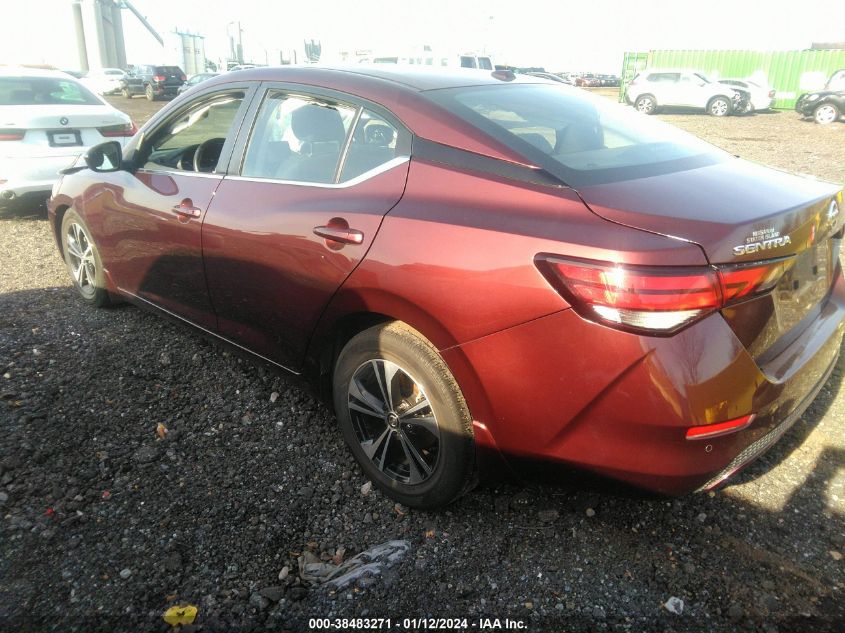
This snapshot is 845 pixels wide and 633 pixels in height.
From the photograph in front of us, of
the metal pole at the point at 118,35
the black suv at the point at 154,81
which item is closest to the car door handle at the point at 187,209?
the black suv at the point at 154,81

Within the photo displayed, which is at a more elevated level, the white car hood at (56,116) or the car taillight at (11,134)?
the white car hood at (56,116)

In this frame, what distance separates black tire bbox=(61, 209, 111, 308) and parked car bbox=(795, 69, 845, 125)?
76.9 ft

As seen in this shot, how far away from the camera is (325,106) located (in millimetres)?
2846

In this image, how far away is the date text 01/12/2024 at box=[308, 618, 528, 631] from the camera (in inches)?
81.4

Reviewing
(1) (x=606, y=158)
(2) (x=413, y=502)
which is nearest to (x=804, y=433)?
(1) (x=606, y=158)

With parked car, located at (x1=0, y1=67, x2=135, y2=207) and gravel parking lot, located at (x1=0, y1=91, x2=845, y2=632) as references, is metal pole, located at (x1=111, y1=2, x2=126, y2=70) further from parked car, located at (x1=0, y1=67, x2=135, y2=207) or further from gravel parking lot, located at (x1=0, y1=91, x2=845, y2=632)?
gravel parking lot, located at (x1=0, y1=91, x2=845, y2=632)

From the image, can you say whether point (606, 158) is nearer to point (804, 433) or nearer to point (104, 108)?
point (804, 433)

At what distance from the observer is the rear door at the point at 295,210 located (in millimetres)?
2480

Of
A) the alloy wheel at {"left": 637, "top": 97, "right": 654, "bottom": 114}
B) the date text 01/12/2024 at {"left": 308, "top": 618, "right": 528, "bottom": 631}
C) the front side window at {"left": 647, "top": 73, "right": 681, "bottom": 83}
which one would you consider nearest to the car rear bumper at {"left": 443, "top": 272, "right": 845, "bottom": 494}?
the date text 01/12/2024 at {"left": 308, "top": 618, "right": 528, "bottom": 631}

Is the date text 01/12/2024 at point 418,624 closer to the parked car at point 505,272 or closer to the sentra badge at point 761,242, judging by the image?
the parked car at point 505,272

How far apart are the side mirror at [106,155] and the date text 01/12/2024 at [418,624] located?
2.92 meters

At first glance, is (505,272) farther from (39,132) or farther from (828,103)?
(828,103)

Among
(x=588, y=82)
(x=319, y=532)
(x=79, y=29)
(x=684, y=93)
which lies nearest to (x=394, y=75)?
(x=319, y=532)

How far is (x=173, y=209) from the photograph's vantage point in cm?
330
